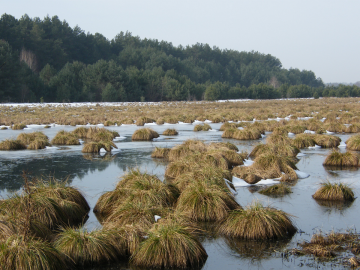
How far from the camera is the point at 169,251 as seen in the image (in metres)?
5.60

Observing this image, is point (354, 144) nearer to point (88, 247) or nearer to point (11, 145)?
point (88, 247)

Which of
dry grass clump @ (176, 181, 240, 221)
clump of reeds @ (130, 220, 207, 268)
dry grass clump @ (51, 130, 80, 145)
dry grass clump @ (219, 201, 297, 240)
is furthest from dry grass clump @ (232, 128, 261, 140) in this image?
clump of reeds @ (130, 220, 207, 268)

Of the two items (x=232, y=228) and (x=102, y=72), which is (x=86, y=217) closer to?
(x=232, y=228)

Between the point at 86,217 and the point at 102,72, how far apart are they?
186 feet

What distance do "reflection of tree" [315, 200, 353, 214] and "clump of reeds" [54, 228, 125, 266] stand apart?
4.77 metres

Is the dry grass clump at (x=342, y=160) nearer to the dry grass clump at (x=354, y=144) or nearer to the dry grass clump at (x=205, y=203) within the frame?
the dry grass clump at (x=354, y=144)

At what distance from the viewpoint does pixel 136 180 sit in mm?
8562

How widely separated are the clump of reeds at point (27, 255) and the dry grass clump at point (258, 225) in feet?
10.0

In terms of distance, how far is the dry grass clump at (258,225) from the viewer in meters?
6.59

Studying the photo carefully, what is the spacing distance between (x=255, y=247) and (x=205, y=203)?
1.76 meters

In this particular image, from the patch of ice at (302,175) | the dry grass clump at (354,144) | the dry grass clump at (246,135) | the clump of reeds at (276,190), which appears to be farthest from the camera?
the dry grass clump at (246,135)

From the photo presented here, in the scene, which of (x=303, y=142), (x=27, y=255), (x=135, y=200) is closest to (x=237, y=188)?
(x=135, y=200)

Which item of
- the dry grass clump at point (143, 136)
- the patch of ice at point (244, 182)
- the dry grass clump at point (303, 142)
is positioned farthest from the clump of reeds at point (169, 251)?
the dry grass clump at point (143, 136)

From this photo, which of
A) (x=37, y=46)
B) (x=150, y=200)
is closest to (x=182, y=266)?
(x=150, y=200)
